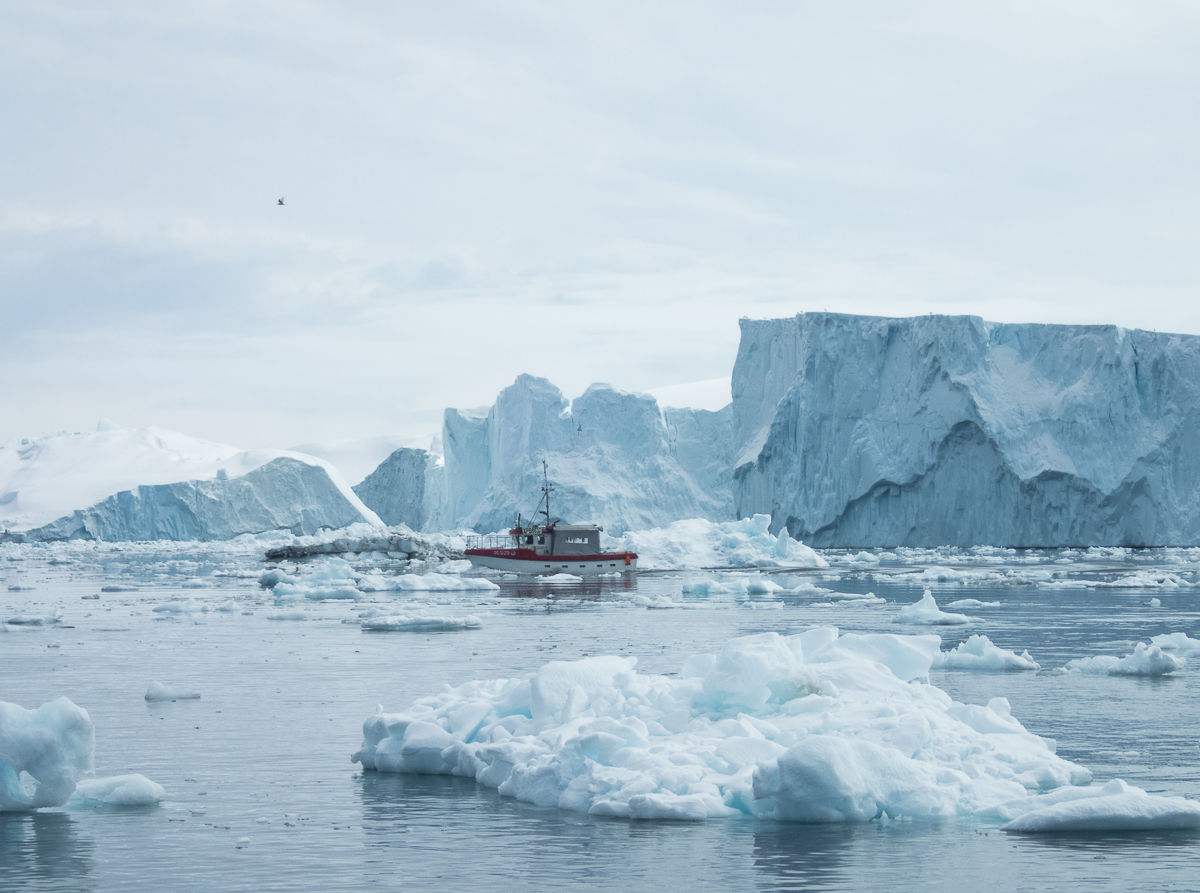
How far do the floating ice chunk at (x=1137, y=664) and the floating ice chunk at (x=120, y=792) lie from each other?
346 inches

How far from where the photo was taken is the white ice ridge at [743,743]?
21.3ft

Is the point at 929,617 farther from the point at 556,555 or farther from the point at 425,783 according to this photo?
the point at 556,555

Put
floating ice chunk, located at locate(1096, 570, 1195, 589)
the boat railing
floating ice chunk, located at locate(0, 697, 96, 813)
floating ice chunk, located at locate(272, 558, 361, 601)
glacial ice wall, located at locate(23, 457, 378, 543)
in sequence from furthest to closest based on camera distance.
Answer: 1. glacial ice wall, located at locate(23, 457, 378, 543)
2. the boat railing
3. floating ice chunk, located at locate(272, 558, 361, 601)
4. floating ice chunk, located at locate(1096, 570, 1195, 589)
5. floating ice chunk, located at locate(0, 697, 96, 813)

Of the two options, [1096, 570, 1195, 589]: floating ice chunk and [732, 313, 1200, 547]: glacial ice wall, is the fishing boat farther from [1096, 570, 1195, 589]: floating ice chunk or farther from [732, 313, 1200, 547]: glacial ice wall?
[1096, 570, 1195, 589]: floating ice chunk

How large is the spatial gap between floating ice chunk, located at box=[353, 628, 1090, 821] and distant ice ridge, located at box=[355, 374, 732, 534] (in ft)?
152

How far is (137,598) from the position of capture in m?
25.5

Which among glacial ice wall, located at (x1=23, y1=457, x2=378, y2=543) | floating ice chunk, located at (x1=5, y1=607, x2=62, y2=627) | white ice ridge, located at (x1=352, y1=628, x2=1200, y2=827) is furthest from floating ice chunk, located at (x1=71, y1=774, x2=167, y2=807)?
glacial ice wall, located at (x1=23, y1=457, x2=378, y2=543)

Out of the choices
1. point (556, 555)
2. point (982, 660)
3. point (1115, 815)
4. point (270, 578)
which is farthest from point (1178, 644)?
point (556, 555)

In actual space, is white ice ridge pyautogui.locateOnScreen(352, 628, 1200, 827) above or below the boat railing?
above

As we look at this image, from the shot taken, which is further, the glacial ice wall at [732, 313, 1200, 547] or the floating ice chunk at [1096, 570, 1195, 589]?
the glacial ice wall at [732, 313, 1200, 547]

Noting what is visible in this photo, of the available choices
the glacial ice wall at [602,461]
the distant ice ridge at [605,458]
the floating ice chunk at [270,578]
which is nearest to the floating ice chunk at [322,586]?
the floating ice chunk at [270,578]

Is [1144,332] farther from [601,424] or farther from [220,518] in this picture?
[220,518]

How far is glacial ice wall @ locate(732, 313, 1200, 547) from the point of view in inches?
1688

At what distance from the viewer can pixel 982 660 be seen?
1229cm
